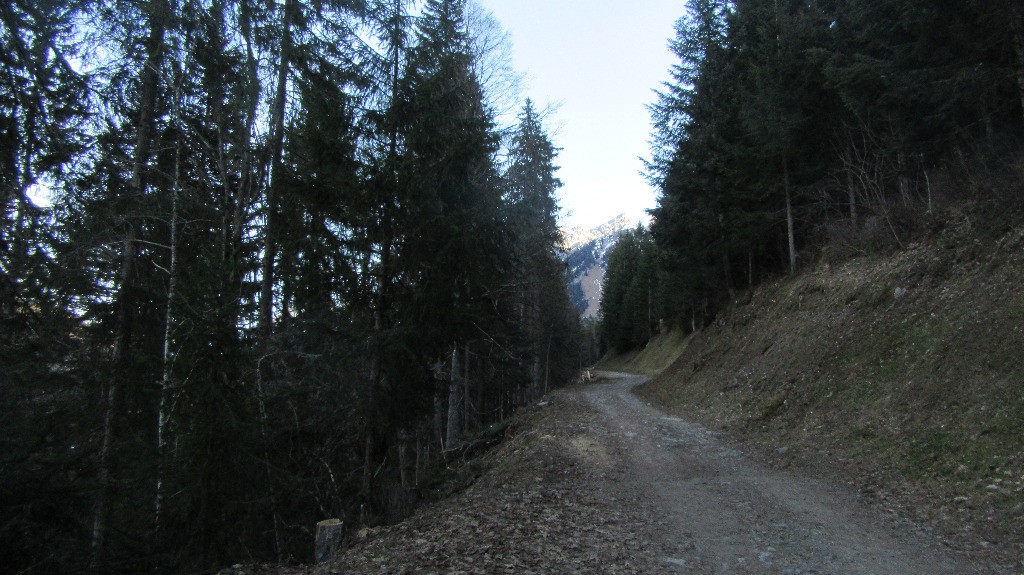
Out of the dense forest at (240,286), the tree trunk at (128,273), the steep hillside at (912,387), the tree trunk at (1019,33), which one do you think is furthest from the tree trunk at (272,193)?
the tree trunk at (1019,33)

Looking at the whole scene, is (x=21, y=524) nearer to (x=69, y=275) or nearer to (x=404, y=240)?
(x=69, y=275)

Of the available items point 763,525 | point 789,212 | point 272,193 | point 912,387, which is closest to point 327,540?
point 763,525

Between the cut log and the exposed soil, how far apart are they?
0.95 feet

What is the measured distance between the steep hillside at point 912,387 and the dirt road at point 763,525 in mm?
488


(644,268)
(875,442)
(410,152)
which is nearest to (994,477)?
(875,442)

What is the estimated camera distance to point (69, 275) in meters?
6.80

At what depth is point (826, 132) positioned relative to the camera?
19.9 metres

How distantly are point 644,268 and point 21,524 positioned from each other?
2102 inches

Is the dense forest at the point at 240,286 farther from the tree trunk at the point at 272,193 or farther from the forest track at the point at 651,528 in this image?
the forest track at the point at 651,528

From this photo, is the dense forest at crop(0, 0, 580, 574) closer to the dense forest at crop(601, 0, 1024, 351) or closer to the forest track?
the forest track

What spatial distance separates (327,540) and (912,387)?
9.29m

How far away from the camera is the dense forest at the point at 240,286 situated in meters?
6.60

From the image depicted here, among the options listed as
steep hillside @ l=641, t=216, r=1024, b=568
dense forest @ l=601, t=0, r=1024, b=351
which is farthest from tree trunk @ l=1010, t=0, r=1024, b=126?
steep hillside @ l=641, t=216, r=1024, b=568

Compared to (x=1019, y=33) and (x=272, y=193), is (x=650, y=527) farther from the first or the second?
(x=1019, y=33)
